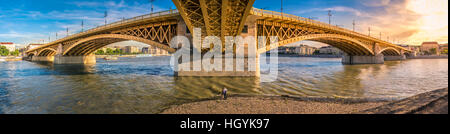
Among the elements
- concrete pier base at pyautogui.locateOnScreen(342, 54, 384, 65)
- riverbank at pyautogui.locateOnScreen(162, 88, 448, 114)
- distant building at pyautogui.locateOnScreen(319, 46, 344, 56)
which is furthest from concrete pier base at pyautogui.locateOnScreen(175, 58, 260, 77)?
distant building at pyautogui.locateOnScreen(319, 46, 344, 56)

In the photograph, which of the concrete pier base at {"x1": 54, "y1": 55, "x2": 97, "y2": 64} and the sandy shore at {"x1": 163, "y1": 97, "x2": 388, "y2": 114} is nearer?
the sandy shore at {"x1": 163, "y1": 97, "x2": 388, "y2": 114}

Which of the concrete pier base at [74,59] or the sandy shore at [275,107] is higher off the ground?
the concrete pier base at [74,59]

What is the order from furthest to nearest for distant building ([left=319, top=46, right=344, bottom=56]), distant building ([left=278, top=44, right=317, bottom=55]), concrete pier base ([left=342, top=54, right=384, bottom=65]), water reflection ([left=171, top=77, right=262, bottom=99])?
1. distant building ([left=278, top=44, right=317, bottom=55])
2. distant building ([left=319, top=46, right=344, bottom=56])
3. concrete pier base ([left=342, top=54, right=384, bottom=65])
4. water reflection ([left=171, top=77, right=262, bottom=99])

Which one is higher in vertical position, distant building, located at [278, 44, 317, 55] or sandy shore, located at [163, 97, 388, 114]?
distant building, located at [278, 44, 317, 55]

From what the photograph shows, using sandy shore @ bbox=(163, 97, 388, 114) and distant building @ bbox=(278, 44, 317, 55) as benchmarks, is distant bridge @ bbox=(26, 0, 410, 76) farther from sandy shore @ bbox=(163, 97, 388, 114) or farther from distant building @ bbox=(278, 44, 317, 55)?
distant building @ bbox=(278, 44, 317, 55)

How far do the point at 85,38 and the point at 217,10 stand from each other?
1448 inches

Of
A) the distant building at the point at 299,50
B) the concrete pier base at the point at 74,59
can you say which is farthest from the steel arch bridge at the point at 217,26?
the distant building at the point at 299,50

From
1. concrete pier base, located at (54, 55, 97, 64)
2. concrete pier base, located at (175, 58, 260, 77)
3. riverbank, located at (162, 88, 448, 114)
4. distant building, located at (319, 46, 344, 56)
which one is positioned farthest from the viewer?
distant building, located at (319, 46, 344, 56)

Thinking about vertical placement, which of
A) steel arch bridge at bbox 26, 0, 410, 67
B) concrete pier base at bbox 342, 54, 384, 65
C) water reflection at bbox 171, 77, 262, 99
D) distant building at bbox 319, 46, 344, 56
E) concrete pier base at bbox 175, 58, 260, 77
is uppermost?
distant building at bbox 319, 46, 344, 56

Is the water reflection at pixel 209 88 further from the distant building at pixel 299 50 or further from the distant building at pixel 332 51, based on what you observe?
the distant building at pixel 299 50

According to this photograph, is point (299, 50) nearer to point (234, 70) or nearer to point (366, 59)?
point (366, 59)
